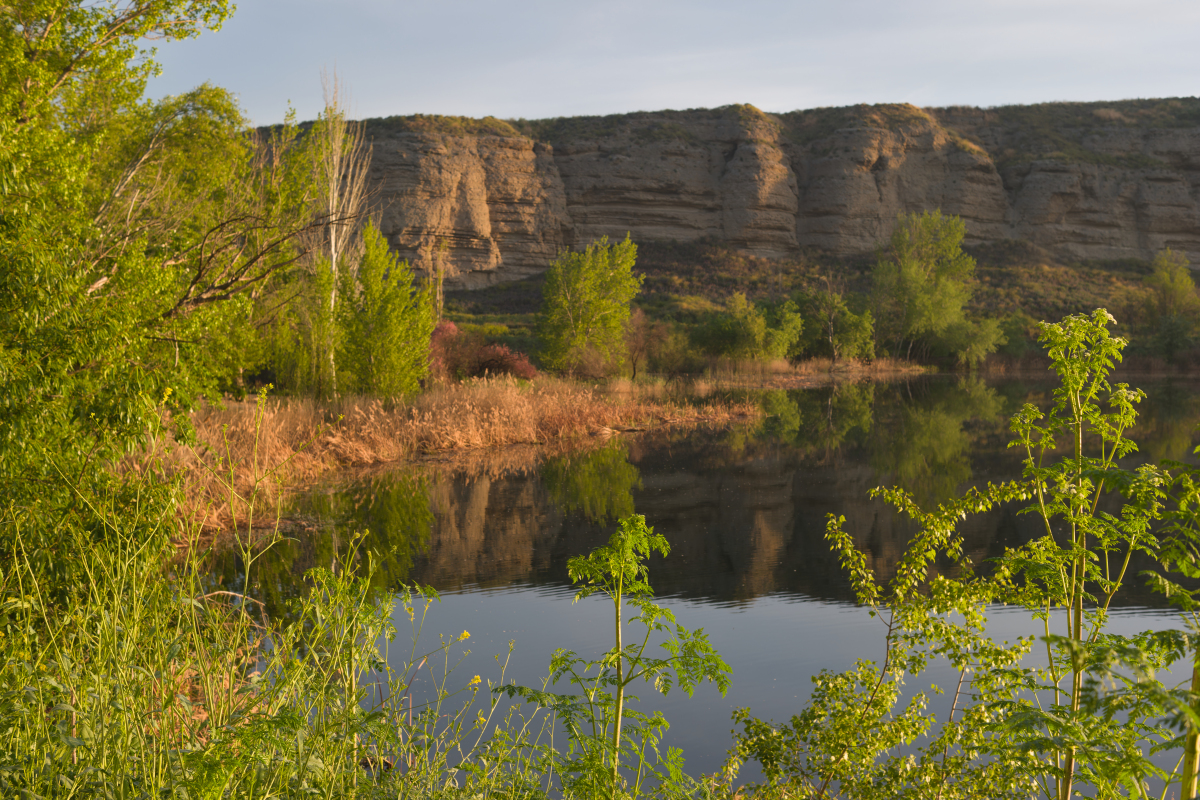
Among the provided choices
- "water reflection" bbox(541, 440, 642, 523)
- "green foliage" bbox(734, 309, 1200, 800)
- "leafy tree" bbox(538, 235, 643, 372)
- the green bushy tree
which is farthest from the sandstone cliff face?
"green foliage" bbox(734, 309, 1200, 800)

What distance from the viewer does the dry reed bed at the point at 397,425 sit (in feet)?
36.2

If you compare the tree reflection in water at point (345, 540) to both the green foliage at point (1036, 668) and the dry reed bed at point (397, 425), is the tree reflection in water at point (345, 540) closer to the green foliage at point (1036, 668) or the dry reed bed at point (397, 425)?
the dry reed bed at point (397, 425)

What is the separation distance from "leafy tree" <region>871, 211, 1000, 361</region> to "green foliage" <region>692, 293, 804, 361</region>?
8.98 metres

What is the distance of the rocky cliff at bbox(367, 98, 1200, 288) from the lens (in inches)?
2746

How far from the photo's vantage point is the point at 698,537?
10.4 m

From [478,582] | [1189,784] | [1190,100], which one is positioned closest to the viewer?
[1189,784]

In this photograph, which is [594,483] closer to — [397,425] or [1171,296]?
[397,425]

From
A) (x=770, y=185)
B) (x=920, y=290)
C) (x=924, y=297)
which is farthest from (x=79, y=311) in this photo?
(x=770, y=185)

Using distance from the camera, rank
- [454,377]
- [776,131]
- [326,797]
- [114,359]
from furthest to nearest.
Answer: [776,131] < [454,377] < [114,359] < [326,797]

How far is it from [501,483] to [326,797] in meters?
11.3

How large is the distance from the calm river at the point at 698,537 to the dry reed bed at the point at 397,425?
838 mm

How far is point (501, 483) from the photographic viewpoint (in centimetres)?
1377

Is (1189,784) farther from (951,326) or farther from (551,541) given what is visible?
(951,326)

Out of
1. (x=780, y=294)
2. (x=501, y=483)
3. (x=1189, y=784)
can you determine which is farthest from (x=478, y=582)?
(x=780, y=294)
